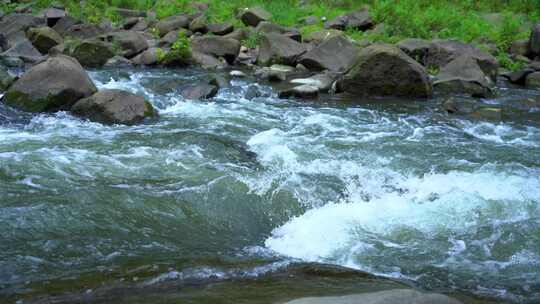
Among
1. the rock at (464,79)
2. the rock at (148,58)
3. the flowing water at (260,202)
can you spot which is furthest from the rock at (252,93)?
A: the rock at (464,79)

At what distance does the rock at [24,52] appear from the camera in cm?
1477

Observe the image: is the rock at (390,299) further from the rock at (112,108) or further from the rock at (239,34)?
the rock at (239,34)

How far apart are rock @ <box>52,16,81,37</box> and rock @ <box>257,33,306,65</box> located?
6236mm

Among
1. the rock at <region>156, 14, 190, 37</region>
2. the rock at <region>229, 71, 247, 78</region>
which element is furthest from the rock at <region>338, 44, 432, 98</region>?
the rock at <region>156, 14, 190, 37</region>

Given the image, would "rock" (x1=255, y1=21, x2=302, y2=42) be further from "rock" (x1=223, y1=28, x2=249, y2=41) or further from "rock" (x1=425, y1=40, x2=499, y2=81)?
"rock" (x1=425, y1=40, x2=499, y2=81)

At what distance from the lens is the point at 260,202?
256 inches

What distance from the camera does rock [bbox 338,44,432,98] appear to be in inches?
471

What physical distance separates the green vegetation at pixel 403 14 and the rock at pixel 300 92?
587cm

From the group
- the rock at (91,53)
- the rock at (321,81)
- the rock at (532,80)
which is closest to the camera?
the rock at (321,81)

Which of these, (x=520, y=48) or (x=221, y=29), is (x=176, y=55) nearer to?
(x=221, y=29)

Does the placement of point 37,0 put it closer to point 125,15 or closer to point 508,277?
point 125,15

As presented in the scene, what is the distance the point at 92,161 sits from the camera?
7.37 metres

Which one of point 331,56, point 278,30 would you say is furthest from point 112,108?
point 278,30

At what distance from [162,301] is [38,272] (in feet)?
3.87
